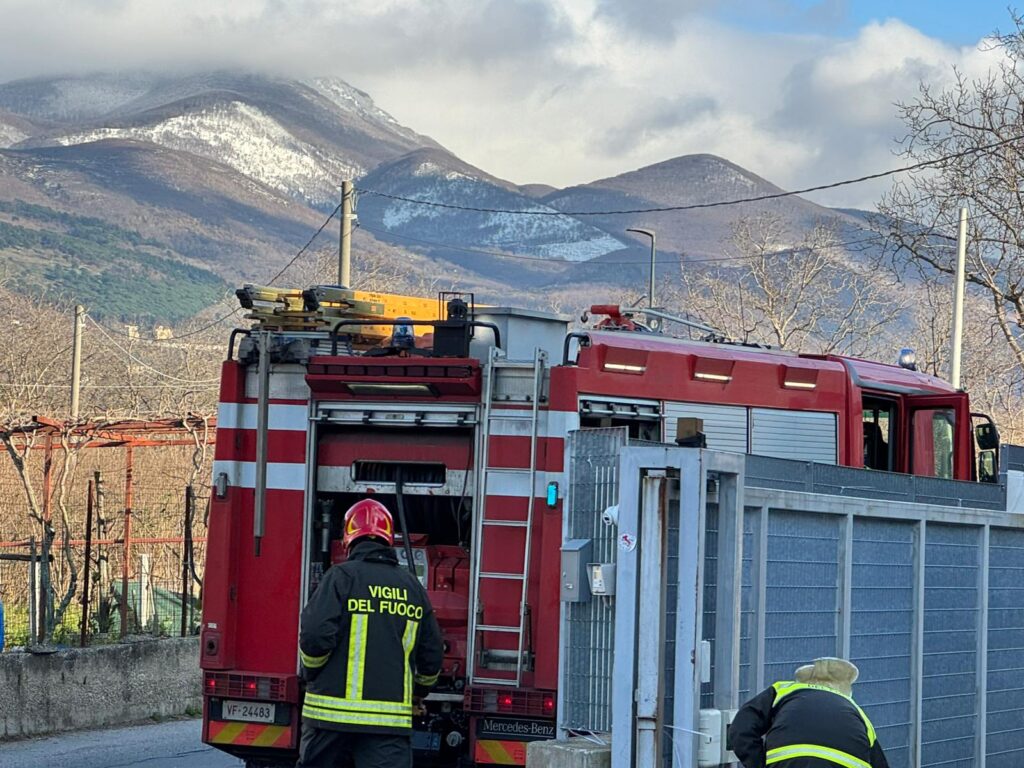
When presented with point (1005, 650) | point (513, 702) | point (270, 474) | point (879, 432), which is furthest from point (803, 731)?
point (879, 432)

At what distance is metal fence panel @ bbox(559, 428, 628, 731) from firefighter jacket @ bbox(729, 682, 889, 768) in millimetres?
790

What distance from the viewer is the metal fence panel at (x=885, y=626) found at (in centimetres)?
786

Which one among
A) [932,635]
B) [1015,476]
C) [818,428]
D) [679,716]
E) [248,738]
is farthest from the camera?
[818,428]

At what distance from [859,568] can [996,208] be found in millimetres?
17464

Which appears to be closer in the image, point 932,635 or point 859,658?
point 859,658

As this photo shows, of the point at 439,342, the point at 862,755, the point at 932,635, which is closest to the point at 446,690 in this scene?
the point at 439,342

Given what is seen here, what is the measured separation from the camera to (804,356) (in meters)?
11.9

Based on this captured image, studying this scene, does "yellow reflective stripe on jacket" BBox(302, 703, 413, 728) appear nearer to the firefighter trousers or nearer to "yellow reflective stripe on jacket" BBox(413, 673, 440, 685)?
the firefighter trousers

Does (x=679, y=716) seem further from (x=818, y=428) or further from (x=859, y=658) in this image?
(x=818, y=428)

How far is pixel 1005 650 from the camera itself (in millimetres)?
9297

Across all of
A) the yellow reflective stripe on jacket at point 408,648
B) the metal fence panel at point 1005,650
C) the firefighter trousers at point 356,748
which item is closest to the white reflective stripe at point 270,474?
the yellow reflective stripe on jacket at point 408,648

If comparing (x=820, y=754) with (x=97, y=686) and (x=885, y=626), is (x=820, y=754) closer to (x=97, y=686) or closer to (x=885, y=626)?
(x=885, y=626)

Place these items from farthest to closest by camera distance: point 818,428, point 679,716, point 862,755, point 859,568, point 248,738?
point 818,428 → point 248,738 → point 859,568 → point 679,716 → point 862,755

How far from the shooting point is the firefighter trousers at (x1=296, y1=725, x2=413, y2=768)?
23.2ft
